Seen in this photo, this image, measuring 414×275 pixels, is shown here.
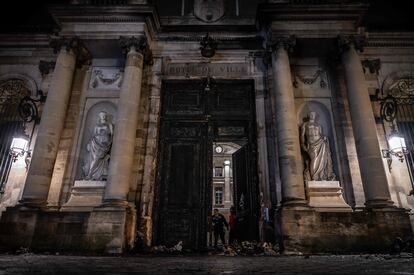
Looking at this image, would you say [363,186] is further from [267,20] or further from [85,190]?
[85,190]

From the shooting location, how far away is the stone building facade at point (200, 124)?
8.05 m

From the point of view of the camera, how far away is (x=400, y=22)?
40.0 feet

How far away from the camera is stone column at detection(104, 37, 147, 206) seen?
8375 millimetres

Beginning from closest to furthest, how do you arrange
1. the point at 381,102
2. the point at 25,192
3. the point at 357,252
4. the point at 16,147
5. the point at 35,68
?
the point at 357,252
the point at 25,192
the point at 16,147
the point at 381,102
the point at 35,68

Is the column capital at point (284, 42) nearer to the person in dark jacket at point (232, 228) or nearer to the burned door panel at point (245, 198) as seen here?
the burned door panel at point (245, 198)

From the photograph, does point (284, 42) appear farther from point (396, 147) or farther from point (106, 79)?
point (106, 79)

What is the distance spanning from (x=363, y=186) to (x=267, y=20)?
6.47 metres

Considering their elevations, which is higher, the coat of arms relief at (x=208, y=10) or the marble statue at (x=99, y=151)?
the coat of arms relief at (x=208, y=10)

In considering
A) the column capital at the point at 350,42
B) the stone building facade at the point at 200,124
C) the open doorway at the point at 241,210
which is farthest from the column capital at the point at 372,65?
the open doorway at the point at 241,210

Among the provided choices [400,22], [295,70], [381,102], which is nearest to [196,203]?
[295,70]

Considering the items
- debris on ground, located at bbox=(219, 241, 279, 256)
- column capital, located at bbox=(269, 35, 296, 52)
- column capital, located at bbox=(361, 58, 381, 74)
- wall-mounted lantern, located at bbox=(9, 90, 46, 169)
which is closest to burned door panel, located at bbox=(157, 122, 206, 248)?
debris on ground, located at bbox=(219, 241, 279, 256)

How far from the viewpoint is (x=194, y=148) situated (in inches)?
409

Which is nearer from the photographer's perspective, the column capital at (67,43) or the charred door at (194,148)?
the charred door at (194,148)

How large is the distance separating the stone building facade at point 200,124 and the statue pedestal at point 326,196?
63 mm
